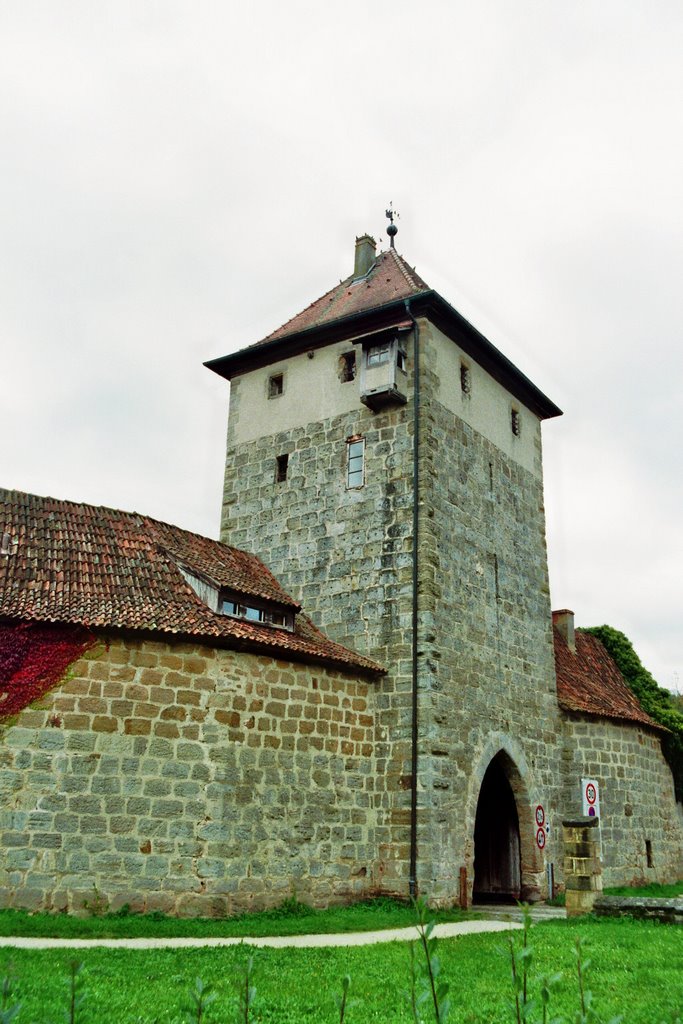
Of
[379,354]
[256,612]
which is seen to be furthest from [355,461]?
[256,612]

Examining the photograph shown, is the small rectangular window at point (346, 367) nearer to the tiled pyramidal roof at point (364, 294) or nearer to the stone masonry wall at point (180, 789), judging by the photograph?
the tiled pyramidal roof at point (364, 294)

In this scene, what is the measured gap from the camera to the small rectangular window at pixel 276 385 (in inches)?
714

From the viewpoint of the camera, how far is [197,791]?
39.1 ft

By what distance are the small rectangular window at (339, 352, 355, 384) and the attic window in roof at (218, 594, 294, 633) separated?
190 inches

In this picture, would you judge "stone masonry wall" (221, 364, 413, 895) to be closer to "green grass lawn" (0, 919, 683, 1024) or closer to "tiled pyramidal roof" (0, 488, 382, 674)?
"tiled pyramidal roof" (0, 488, 382, 674)

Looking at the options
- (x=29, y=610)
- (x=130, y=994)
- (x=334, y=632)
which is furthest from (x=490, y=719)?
(x=130, y=994)

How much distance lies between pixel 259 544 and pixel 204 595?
3.73 meters

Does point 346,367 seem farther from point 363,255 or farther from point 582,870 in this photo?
point 582,870

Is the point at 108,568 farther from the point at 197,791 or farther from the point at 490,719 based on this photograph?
the point at 490,719

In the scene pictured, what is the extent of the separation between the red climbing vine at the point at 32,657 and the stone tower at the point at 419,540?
199 inches

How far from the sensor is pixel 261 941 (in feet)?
32.5

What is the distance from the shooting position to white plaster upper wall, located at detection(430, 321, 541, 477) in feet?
54.2

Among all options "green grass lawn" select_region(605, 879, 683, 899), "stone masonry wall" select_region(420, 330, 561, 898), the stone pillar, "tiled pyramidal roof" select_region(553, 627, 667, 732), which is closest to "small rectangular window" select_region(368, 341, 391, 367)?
"stone masonry wall" select_region(420, 330, 561, 898)

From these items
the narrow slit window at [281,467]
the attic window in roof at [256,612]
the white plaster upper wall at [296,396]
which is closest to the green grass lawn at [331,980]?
the attic window in roof at [256,612]
